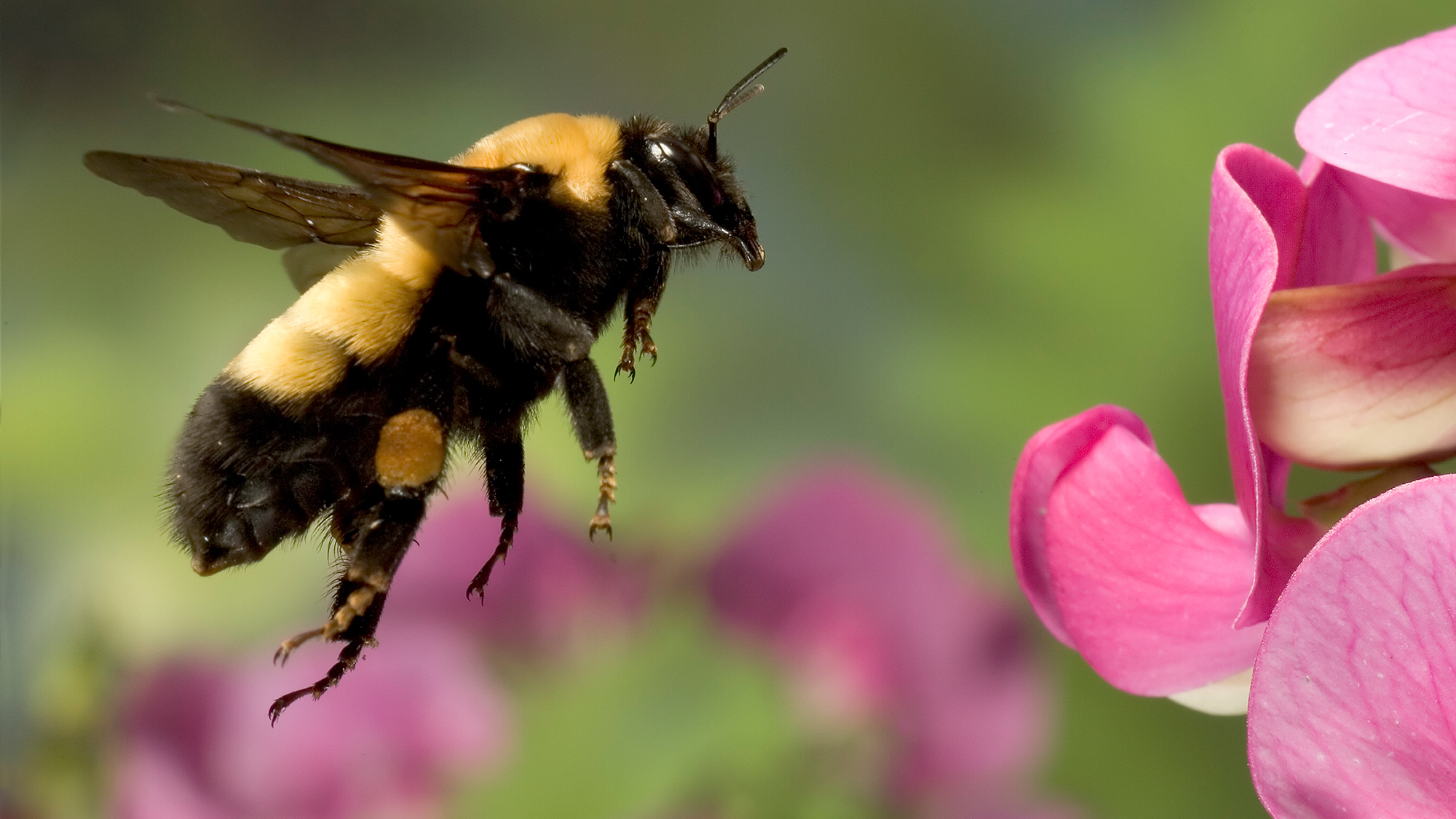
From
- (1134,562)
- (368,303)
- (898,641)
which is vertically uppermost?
(368,303)

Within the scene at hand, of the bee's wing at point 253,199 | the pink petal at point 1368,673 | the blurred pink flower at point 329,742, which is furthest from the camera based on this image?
the blurred pink flower at point 329,742

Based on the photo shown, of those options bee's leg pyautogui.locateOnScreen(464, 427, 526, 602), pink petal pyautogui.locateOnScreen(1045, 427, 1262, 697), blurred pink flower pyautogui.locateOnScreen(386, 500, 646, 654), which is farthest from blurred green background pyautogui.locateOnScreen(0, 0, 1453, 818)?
pink petal pyautogui.locateOnScreen(1045, 427, 1262, 697)

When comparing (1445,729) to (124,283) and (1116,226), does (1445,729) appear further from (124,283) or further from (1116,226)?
(124,283)

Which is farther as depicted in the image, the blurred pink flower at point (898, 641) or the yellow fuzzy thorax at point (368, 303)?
the blurred pink flower at point (898, 641)

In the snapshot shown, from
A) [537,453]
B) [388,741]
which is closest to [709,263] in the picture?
[537,453]

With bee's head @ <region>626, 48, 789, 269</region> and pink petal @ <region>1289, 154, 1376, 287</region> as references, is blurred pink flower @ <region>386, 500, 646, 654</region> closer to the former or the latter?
bee's head @ <region>626, 48, 789, 269</region>

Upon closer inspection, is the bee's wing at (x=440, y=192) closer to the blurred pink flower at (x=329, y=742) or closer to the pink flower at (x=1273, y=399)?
the pink flower at (x=1273, y=399)

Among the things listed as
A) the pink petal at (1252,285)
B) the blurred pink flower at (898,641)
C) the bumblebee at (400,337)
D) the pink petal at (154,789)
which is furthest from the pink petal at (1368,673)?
the pink petal at (154,789)

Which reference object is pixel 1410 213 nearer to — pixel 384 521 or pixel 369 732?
pixel 384 521

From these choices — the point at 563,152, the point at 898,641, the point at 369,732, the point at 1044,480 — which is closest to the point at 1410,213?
the point at 1044,480
